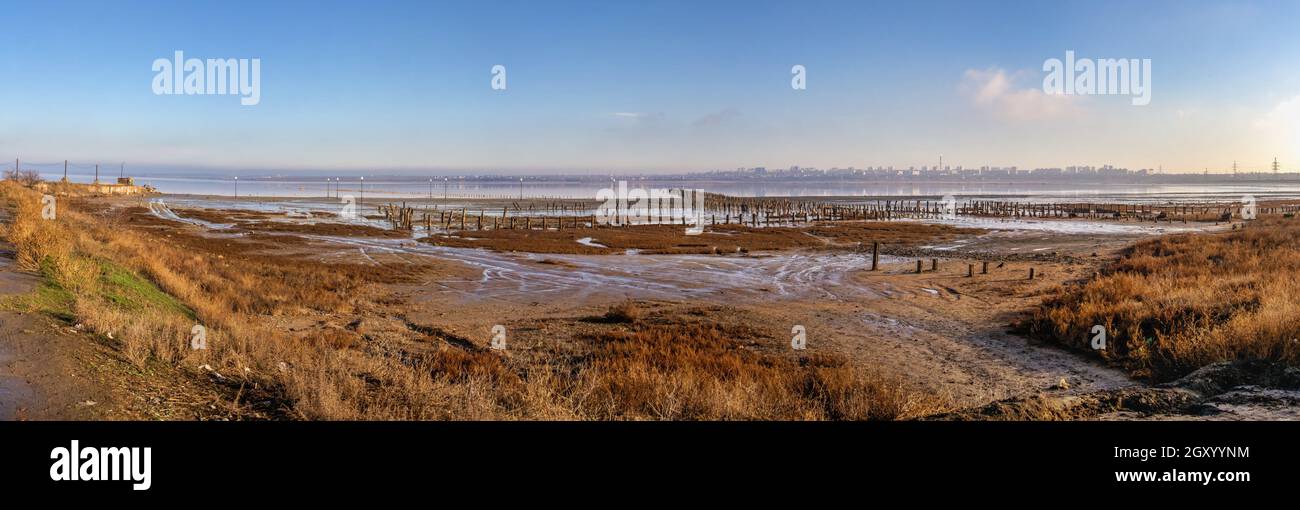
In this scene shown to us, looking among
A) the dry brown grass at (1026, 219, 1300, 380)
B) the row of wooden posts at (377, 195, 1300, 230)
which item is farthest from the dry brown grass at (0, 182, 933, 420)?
the row of wooden posts at (377, 195, 1300, 230)

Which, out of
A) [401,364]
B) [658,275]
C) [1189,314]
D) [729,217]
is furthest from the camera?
[729,217]

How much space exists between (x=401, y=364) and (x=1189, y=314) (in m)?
14.7

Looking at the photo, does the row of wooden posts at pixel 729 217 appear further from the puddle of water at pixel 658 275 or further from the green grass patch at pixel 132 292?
the green grass patch at pixel 132 292

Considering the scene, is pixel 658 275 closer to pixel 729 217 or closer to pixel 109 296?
pixel 109 296

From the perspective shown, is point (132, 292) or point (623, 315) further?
point (623, 315)

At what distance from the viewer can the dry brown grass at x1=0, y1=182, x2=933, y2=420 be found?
7051 mm

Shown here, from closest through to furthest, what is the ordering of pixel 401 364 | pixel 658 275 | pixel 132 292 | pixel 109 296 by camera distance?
pixel 401 364
pixel 109 296
pixel 132 292
pixel 658 275

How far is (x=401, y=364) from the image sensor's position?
1086 cm

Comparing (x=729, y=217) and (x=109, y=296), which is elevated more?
(x=729, y=217)

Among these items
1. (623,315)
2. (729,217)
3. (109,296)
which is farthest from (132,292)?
(729,217)

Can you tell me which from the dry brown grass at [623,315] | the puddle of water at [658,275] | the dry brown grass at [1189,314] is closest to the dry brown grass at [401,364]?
the dry brown grass at [623,315]
